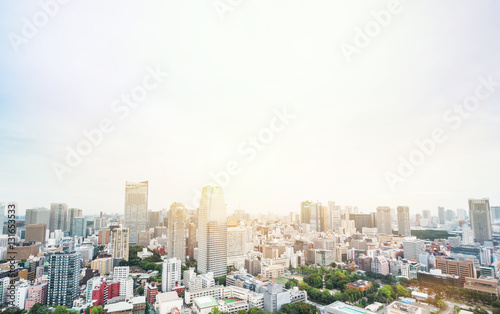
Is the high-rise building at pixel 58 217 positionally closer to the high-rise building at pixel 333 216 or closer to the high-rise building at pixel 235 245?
the high-rise building at pixel 235 245

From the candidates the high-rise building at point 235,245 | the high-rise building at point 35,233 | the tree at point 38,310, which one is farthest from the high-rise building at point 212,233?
the high-rise building at point 35,233

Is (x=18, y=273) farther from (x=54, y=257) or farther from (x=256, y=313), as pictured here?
(x=256, y=313)

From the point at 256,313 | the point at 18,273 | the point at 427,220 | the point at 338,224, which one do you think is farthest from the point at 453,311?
the point at 427,220

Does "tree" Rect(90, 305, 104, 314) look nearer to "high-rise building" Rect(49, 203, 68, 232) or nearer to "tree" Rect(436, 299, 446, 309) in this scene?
"tree" Rect(436, 299, 446, 309)

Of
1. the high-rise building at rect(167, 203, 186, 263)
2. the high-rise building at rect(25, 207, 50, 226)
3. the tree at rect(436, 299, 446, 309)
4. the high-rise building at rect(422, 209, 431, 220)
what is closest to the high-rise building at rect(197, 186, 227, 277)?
the high-rise building at rect(167, 203, 186, 263)

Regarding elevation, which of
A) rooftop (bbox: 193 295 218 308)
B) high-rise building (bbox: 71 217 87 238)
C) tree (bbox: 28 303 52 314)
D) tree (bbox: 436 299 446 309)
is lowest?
tree (bbox: 436 299 446 309)

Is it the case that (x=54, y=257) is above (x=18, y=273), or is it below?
above
